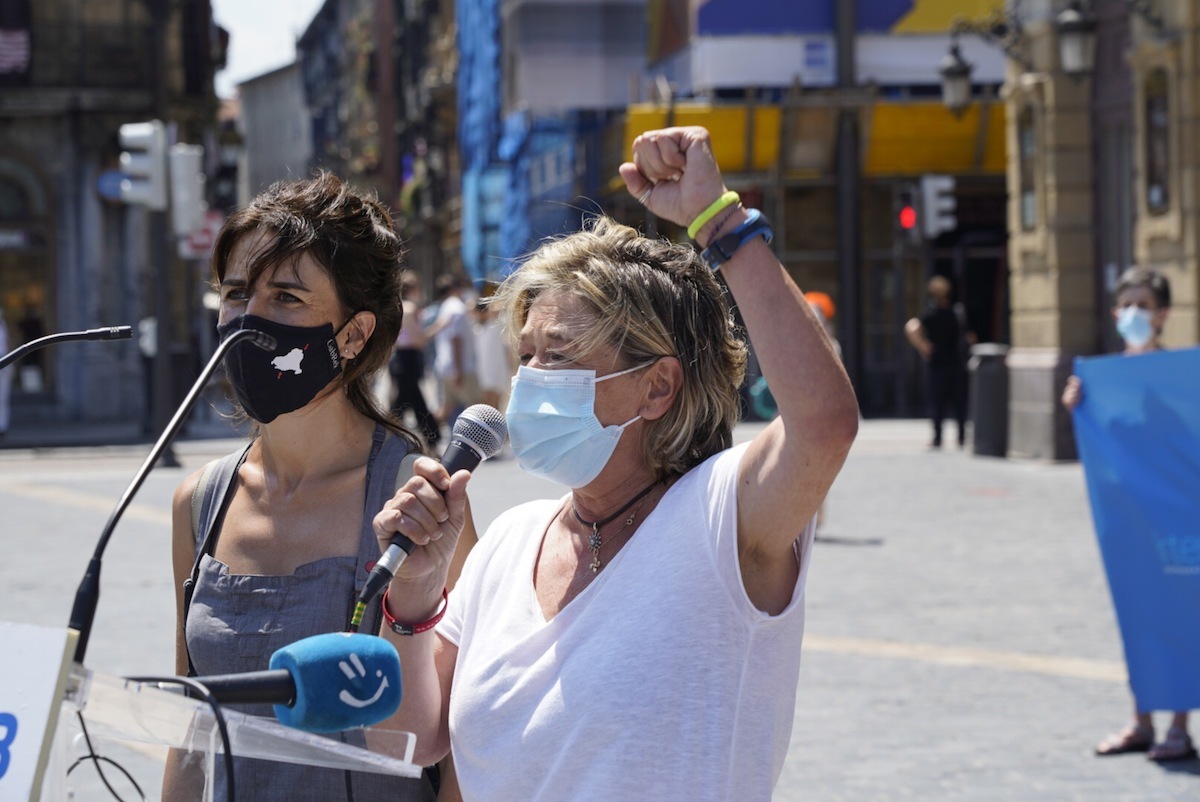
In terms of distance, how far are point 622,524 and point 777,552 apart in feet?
1.05

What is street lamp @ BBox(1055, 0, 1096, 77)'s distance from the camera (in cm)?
1617

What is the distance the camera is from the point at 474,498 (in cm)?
1404

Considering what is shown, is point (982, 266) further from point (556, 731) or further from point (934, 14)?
point (556, 731)

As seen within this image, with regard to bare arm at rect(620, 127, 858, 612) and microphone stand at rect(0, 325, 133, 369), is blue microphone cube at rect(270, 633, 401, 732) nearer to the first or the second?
microphone stand at rect(0, 325, 133, 369)

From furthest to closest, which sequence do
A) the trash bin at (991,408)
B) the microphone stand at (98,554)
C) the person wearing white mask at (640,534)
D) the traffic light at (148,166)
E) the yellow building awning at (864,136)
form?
the yellow building awning at (864,136)
the traffic light at (148,166)
the trash bin at (991,408)
the person wearing white mask at (640,534)
the microphone stand at (98,554)

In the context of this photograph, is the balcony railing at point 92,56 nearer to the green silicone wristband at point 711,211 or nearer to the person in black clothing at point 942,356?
the person in black clothing at point 942,356

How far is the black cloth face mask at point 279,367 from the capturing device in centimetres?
270

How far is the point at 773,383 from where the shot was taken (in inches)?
88.2

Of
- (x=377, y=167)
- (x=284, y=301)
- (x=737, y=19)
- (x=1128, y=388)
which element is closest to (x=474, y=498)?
(x=1128, y=388)

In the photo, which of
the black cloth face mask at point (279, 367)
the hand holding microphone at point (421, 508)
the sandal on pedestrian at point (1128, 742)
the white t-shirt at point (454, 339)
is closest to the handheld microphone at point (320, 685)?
the hand holding microphone at point (421, 508)

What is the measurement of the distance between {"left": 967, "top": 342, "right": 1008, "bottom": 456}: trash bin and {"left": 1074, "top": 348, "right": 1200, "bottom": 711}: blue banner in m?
11.8

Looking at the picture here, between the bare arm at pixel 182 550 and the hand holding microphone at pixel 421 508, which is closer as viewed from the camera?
the hand holding microphone at pixel 421 508

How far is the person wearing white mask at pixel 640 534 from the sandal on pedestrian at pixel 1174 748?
3.99 m

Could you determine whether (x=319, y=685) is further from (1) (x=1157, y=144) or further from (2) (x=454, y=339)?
(2) (x=454, y=339)
